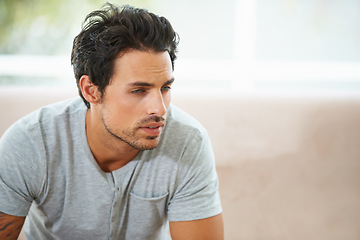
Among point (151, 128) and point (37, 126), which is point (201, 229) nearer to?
point (151, 128)

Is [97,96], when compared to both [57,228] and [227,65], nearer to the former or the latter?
[57,228]

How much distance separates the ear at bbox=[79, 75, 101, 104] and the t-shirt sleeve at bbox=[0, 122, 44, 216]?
0.19 m

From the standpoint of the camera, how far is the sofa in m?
1.67

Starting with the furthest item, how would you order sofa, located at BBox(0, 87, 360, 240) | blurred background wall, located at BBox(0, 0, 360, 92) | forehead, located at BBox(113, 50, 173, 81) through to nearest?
blurred background wall, located at BBox(0, 0, 360, 92) < sofa, located at BBox(0, 87, 360, 240) < forehead, located at BBox(113, 50, 173, 81)

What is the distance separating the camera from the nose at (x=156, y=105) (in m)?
1.12

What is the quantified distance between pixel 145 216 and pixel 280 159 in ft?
2.20

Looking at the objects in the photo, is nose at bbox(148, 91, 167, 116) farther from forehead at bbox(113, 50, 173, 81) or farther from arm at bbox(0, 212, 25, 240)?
arm at bbox(0, 212, 25, 240)

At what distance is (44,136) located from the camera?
122 centimetres

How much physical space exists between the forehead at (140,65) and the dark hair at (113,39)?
1 centimetres

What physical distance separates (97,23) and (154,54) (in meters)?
0.20

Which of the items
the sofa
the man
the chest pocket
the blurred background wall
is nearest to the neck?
the man

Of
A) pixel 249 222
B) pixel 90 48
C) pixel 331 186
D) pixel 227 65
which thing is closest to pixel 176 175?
pixel 90 48

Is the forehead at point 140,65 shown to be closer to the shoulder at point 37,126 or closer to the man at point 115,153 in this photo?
the man at point 115,153

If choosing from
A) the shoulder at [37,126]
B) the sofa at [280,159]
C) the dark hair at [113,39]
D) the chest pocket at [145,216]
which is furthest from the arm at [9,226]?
the sofa at [280,159]
